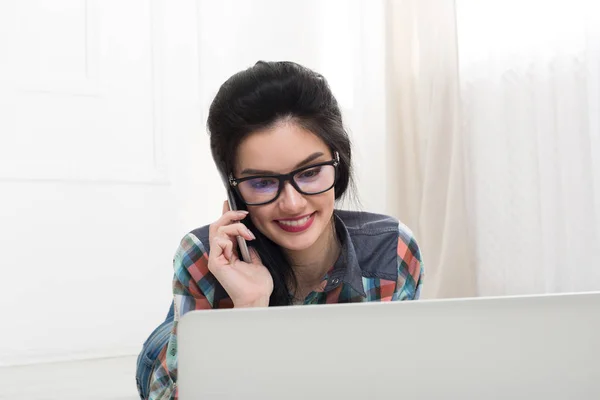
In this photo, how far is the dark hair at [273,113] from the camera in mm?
1251

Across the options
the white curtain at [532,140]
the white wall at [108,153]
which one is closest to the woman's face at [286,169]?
the white curtain at [532,140]

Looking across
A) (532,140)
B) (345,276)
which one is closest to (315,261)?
(345,276)

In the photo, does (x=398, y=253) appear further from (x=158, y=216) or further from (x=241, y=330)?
(x=158, y=216)

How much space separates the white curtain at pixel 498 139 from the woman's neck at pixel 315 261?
1106 millimetres

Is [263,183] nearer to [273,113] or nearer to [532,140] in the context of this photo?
[273,113]

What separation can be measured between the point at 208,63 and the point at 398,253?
1922 millimetres

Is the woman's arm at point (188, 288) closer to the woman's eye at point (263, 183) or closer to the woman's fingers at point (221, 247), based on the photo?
the woman's fingers at point (221, 247)

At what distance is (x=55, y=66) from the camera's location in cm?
274

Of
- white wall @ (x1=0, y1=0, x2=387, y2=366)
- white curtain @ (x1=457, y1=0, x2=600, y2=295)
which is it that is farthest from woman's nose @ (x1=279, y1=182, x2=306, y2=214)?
white wall @ (x1=0, y1=0, x2=387, y2=366)

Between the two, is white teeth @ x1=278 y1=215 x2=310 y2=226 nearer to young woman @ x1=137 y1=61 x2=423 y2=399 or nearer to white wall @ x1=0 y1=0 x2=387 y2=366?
young woman @ x1=137 y1=61 x2=423 y2=399

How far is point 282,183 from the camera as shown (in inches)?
44.3

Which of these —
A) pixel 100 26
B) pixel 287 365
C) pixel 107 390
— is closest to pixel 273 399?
pixel 287 365

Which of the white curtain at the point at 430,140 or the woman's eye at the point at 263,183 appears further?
the white curtain at the point at 430,140

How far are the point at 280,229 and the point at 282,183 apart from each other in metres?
0.11
